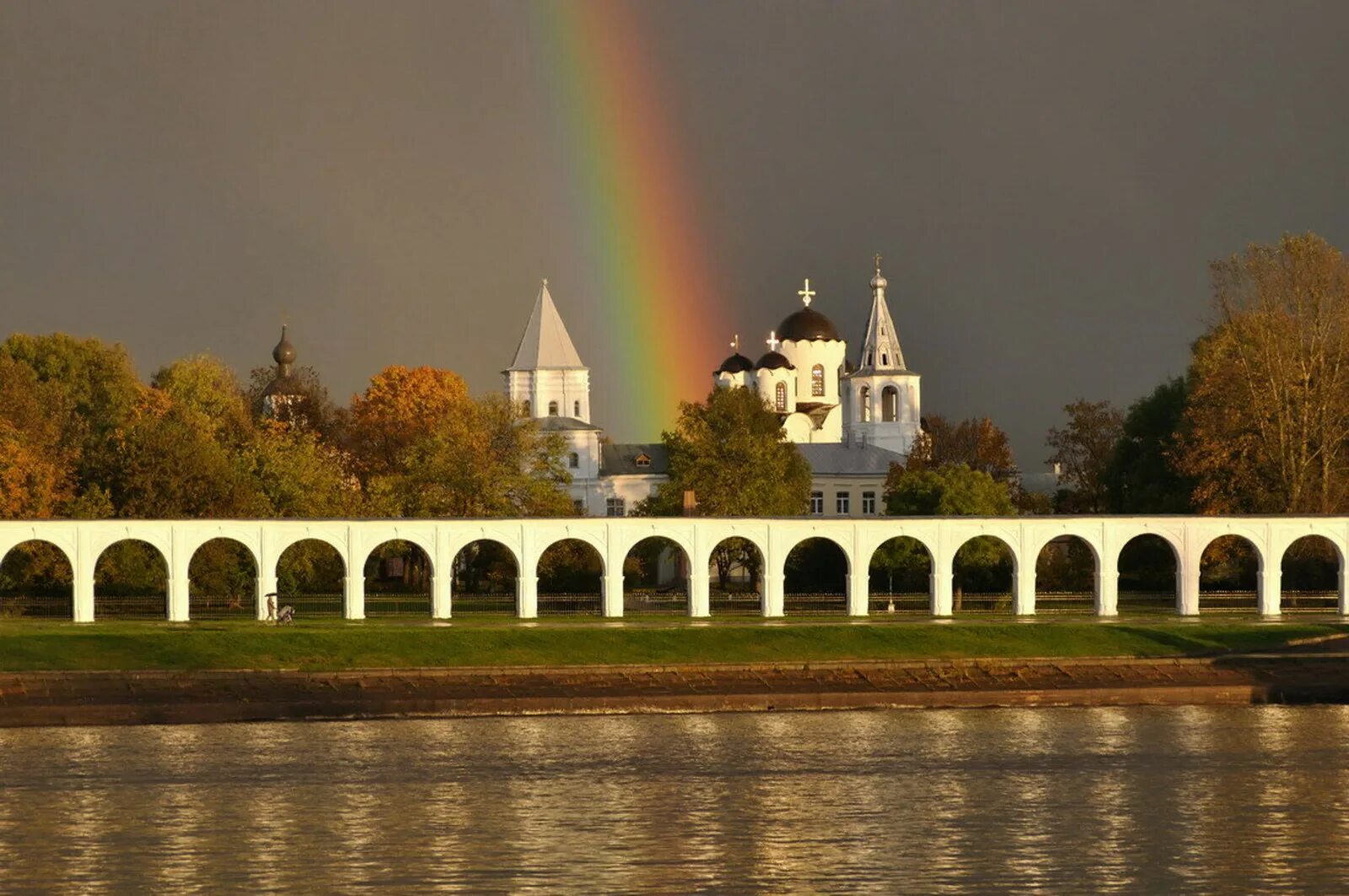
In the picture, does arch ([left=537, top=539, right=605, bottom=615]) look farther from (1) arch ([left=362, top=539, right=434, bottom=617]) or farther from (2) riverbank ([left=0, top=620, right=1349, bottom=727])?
(2) riverbank ([left=0, top=620, right=1349, bottom=727])

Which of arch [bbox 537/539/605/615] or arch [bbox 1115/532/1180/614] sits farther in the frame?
arch [bbox 537/539/605/615]

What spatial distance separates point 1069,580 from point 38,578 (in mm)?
35652

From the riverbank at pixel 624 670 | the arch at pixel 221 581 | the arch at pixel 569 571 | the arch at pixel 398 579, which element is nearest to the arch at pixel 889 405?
the arch at pixel 398 579

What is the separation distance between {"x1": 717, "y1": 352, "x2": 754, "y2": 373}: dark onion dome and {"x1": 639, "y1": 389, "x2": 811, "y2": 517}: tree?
47010mm

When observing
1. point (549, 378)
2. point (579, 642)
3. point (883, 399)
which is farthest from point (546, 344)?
point (579, 642)

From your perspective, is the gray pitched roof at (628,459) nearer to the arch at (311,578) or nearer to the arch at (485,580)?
the arch at (485,580)

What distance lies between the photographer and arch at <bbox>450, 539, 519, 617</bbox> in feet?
235

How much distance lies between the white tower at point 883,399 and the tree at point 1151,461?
43.0m

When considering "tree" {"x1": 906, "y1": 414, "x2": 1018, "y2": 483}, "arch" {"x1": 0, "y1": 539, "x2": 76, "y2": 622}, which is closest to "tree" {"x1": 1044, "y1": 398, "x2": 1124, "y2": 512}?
"tree" {"x1": 906, "y1": 414, "x2": 1018, "y2": 483}

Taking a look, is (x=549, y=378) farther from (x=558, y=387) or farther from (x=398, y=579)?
(x=398, y=579)

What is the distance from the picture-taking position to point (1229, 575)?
263ft

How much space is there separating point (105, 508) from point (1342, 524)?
3840 centimetres

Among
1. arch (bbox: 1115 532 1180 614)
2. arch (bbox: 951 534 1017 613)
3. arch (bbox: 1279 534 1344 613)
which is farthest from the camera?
arch (bbox: 1115 532 1180 614)

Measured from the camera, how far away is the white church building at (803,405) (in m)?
124
